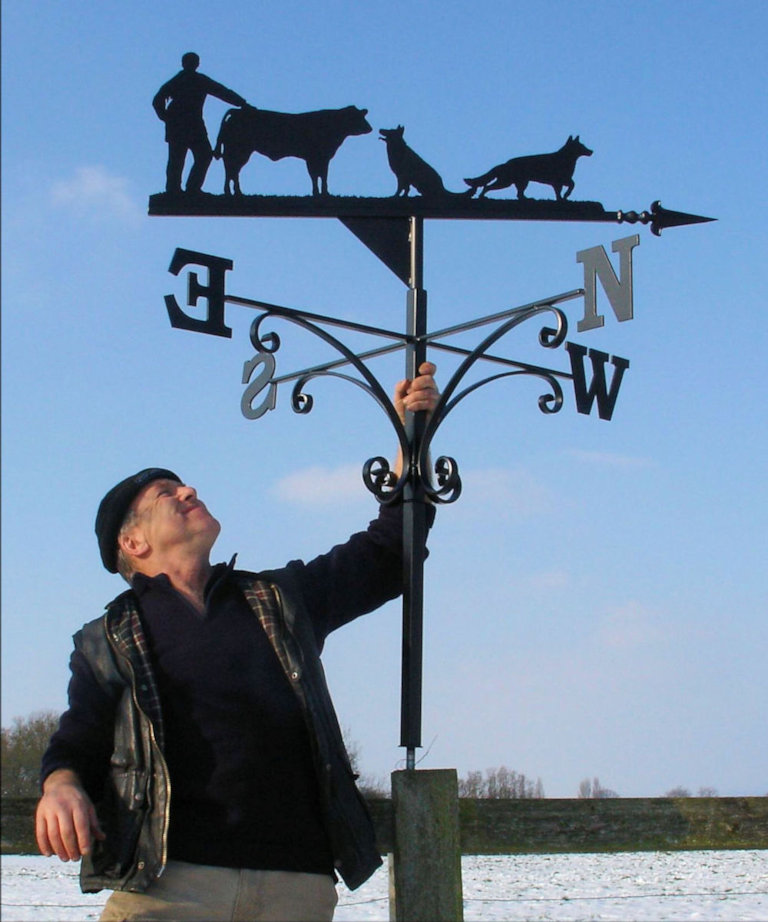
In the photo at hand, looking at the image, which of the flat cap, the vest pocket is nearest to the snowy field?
the vest pocket

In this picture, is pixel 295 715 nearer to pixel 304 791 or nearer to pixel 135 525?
pixel 304 791

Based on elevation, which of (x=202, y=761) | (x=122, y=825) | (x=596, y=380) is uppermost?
(x=596, y=380)

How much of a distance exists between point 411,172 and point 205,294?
2.19 ft

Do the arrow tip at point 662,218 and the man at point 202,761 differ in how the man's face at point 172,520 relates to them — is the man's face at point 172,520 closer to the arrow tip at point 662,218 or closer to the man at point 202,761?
the man at point 202,761

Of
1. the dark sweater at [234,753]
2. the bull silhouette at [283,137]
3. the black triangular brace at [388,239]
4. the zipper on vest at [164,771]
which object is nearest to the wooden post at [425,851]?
the dark sweater at [234,753]

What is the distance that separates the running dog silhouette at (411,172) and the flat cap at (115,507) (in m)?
0.98

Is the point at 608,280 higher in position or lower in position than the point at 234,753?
higher

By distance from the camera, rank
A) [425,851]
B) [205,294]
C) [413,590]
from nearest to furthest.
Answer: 1. [425,851]
2. [413,590]
3. [205,294]

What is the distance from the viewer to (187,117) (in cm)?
282

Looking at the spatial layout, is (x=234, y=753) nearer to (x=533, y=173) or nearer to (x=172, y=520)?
(x=172, y=520)

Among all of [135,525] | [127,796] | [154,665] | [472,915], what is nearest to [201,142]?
[135,525]

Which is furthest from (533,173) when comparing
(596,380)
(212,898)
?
(212,898)

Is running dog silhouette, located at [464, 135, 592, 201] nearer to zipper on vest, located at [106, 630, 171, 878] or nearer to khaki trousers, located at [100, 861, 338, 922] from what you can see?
zipper on vest, located at [106, 630, 171, 878]

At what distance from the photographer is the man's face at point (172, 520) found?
7.55ft
